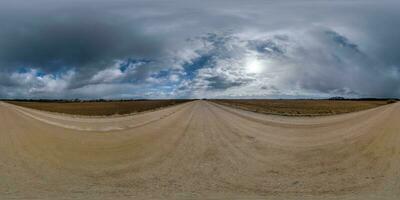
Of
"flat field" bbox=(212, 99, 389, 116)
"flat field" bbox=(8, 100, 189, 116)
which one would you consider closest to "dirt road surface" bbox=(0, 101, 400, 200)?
"flat field" bbox=(212, 99, 389, 116)

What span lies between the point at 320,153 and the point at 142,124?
10434mm

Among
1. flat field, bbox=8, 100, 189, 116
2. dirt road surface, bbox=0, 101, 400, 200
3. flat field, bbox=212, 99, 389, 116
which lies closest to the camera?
dirt road surface, bbox=0, 101, 400, 200

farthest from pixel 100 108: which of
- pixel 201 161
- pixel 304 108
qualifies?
pixel 201 161

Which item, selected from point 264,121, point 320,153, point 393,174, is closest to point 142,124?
point 264,121

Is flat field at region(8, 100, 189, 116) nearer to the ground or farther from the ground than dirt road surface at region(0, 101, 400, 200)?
farther from the ground

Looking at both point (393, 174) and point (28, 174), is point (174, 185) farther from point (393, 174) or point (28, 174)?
point (393, 174)

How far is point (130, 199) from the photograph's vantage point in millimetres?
9812

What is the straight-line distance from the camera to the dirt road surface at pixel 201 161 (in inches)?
418

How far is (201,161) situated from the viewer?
1420 centimetres

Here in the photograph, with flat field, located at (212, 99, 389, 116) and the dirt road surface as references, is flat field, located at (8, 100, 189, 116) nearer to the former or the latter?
flat field, located at (212, 99, 389, 116)

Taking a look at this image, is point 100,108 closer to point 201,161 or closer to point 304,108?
point 304,108

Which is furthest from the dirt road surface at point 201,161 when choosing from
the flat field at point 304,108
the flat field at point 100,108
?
the flat field at point 100,108

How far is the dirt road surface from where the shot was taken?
418 inches

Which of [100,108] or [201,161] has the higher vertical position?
[100,108]
